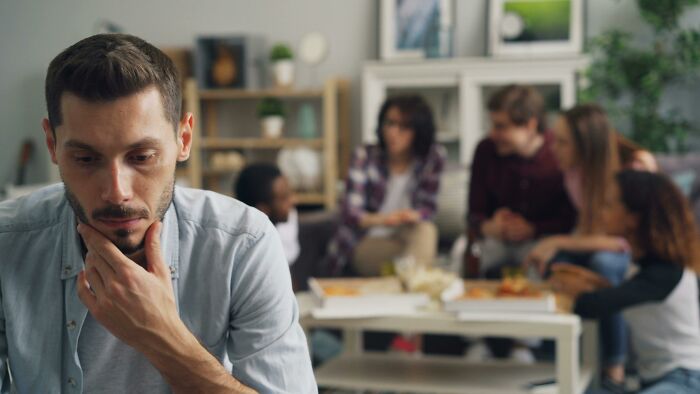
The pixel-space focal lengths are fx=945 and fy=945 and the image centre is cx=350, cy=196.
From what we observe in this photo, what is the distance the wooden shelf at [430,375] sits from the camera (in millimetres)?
2756

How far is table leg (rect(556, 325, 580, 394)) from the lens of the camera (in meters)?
2.59

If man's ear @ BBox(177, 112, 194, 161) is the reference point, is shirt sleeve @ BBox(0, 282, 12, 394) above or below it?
below

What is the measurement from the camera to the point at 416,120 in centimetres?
389

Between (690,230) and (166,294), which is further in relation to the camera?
(690,230)

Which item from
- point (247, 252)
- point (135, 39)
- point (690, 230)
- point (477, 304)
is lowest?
point (477, 304)

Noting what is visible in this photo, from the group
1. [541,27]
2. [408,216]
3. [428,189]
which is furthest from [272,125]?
[408,216]

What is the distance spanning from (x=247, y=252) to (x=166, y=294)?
14cm

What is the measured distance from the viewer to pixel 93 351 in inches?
49.7

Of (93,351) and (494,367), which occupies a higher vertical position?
(93,351)

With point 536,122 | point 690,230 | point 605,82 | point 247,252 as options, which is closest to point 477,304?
point 690,230

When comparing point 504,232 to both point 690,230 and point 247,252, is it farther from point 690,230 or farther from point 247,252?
point 247,252

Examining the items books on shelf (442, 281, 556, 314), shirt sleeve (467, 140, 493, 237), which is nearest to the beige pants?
shirt sleeve (467, 140, 493, 237)

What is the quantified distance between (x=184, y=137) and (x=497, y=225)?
2.47m

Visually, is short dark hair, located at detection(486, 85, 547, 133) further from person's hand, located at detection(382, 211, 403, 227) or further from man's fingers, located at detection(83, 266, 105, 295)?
man's fingers, located at detection(83, 266, 105, 295)
